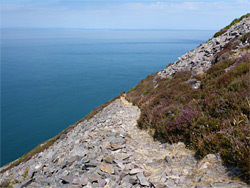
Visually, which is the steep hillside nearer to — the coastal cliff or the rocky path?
the coastal cliff

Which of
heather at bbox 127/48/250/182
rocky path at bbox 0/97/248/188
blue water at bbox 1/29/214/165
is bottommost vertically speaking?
blue water at bbox 1/29/214/165

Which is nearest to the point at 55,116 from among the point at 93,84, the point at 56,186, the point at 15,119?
the point at 15,119

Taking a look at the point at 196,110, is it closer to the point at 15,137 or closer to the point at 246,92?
the point at 246,92

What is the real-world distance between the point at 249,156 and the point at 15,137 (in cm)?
7378

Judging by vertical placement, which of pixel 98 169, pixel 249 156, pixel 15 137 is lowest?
pixel 15 137

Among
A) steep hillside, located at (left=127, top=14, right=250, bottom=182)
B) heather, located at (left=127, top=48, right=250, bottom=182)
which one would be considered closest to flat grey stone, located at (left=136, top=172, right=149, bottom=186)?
heather, located at (left=127, top=48, right=250, bottom=182)

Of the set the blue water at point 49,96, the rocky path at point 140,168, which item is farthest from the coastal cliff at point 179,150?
the blue water at point 49,96

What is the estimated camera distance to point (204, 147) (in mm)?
6066

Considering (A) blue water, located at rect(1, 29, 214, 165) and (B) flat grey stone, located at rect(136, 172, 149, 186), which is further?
(A) blue water, located at rect(1, 29, 214, 165)

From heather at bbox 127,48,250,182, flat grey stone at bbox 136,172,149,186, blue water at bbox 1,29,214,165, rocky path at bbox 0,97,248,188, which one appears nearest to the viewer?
rocky path at bbox 0,97,248,188

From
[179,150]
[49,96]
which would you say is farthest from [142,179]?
[49,96]

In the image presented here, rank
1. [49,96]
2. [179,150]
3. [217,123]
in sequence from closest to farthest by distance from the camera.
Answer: [217,123], [179,150], [49,96]

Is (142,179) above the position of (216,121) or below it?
below

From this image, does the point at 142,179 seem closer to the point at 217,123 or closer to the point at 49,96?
the point at 217,123
